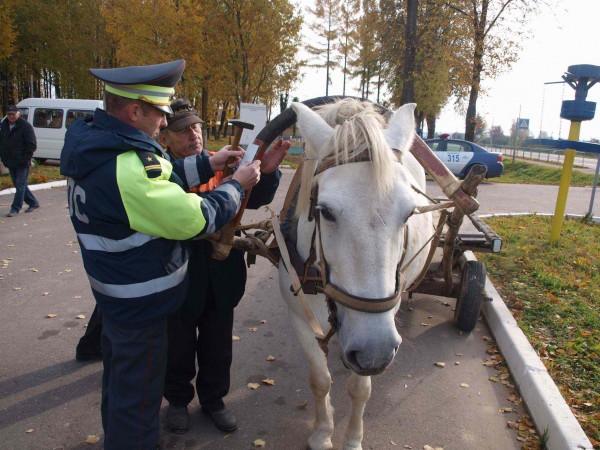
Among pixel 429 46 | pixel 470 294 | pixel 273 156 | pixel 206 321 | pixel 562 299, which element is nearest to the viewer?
pixel 273 156

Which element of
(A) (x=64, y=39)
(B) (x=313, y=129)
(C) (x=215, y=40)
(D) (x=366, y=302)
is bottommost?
(D) (x=366, y=302)

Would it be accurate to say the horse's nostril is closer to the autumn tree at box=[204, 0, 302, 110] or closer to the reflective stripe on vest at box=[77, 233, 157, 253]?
the reflective stripe on vest at box=[77, 233, 157, 253]

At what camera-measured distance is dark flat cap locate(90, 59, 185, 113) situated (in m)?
1.94

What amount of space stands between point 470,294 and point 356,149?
9.45ft

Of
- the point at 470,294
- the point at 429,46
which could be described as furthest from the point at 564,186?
the point at 429,46

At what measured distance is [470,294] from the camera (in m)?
4.25

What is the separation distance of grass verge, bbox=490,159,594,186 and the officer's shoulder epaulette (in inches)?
772

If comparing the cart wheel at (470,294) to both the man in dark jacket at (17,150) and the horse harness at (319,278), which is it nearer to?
the horse harness at (319,278)

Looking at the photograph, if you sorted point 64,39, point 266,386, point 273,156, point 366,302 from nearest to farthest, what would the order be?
point 366,302 < point 273,156 < point 266,386 < point 64,39

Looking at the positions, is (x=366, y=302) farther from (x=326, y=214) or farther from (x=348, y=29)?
(x=348, y=29)

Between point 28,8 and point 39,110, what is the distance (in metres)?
11.9

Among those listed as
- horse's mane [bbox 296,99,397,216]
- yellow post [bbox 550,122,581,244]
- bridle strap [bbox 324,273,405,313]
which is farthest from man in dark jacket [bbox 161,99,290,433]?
yellow post [bbox 550,122,581,244]

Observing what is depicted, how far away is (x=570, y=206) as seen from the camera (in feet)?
40.7

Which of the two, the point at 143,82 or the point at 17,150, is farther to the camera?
the point at 17,150
